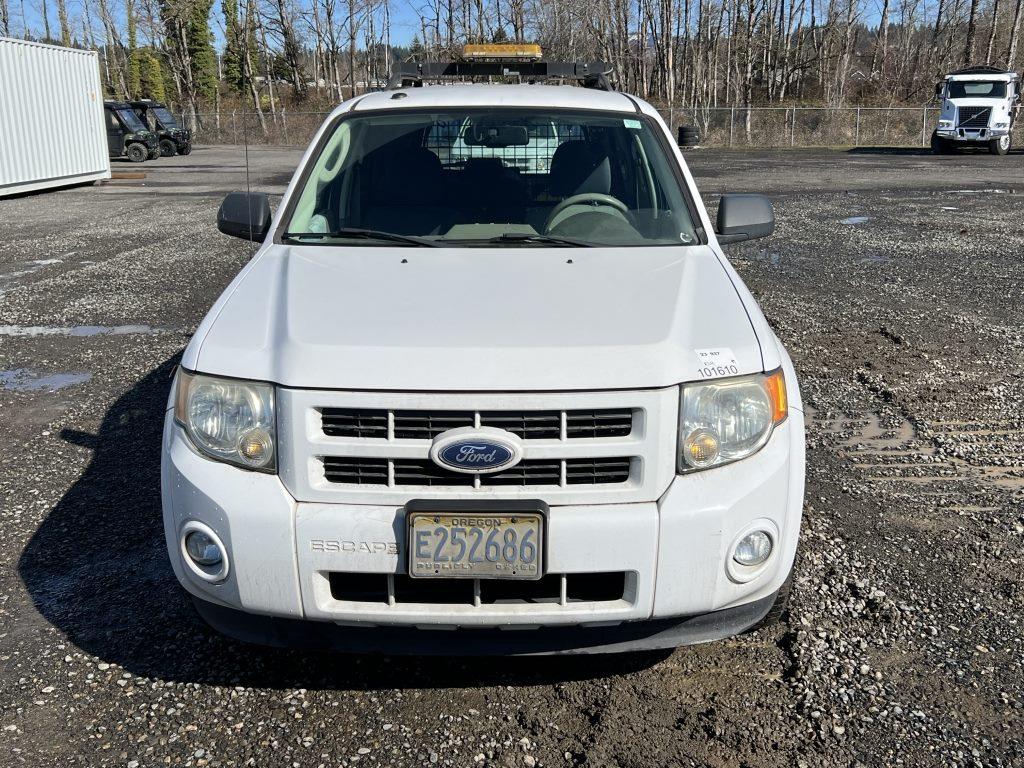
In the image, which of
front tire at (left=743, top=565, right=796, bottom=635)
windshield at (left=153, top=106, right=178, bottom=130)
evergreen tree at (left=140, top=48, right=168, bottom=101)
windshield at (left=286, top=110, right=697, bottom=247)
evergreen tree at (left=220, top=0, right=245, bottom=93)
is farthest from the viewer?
evergreen tree at (left=140, top=48, right=168, bottom=101)

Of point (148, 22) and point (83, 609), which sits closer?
point (83, 609)

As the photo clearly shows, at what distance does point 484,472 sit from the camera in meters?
2.62

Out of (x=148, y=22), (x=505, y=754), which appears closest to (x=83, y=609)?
(x=505, y=754)

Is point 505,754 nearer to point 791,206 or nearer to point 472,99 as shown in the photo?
point 472,99

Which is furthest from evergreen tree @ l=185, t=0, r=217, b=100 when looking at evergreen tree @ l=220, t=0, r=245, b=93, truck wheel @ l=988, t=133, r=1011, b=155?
truck wheel @ l=988, t=133, r=1011, b=155

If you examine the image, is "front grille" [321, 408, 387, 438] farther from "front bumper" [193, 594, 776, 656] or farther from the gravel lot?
the gravel lot

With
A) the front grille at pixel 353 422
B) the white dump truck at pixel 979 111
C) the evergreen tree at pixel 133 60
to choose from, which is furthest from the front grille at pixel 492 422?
the evergreen tree at pixel 133 60

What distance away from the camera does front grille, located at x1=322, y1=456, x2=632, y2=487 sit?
8.69ft

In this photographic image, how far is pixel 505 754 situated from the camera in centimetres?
277

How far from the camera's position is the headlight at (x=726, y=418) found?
270 cm

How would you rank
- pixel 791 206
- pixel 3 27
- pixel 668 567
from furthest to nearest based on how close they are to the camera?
1. pixel 3 27
2. pixel 791 206
3. pixel 668 567

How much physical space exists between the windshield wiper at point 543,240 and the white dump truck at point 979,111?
3535 cm

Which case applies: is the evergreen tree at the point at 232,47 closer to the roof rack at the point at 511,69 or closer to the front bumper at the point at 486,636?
the roof rack at the point at 511,69

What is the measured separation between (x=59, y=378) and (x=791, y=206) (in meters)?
13.3
